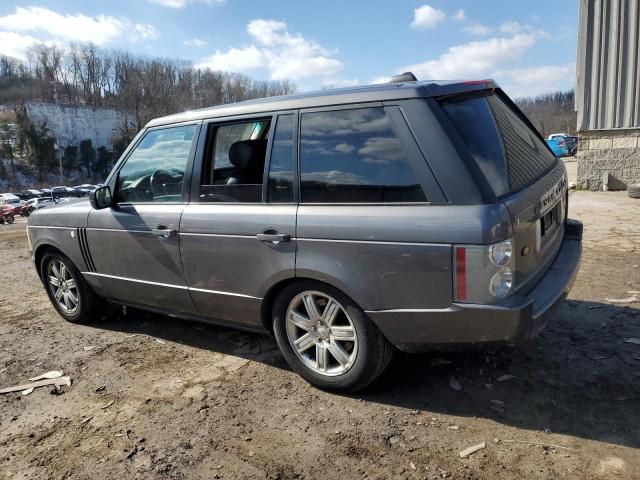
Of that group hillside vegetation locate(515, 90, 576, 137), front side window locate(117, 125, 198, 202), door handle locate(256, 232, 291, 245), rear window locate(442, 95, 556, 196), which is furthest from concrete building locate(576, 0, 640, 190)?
hillside vegetation locate(515, 90, 576, 137)

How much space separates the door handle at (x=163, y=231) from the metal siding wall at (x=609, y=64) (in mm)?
11944

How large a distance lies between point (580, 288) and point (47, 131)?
93.2 meters

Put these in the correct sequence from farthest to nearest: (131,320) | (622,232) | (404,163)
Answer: (622,232) → (131,320) → (404,163)

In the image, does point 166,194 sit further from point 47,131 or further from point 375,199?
point 47,131

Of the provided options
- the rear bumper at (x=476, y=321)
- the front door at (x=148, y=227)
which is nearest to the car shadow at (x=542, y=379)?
the rear bumper at (x=476, y=321)

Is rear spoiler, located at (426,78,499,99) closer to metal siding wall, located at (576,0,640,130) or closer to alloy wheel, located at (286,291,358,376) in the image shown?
alloy wheel, located at (286,291,358,376)

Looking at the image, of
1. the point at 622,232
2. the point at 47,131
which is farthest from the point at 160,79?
the point at 622,232

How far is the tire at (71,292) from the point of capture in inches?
187

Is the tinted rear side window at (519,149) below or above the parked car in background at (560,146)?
below

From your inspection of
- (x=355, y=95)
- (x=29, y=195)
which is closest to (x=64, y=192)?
(x=29, y=195)

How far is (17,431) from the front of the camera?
311 centimetres

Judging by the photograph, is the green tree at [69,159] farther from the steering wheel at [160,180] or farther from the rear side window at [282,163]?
the rear side window at [282,163]

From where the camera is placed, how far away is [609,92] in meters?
12.0

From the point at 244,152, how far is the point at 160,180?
2.49 ft
